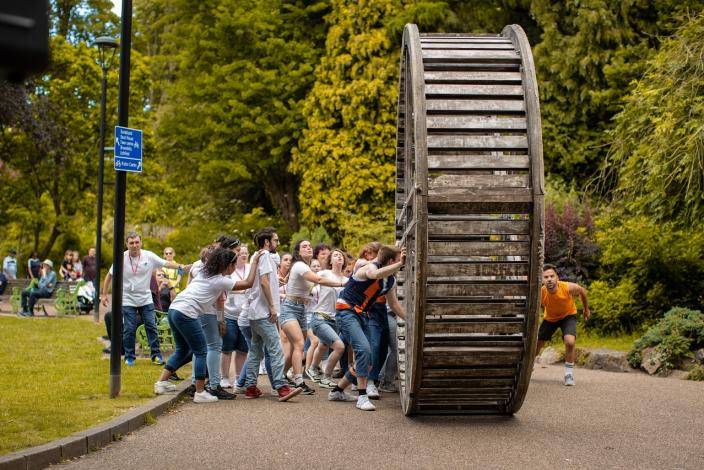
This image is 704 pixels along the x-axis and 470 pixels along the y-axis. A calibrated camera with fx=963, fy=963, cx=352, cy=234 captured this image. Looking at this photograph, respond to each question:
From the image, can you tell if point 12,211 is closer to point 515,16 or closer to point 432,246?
point 515,16

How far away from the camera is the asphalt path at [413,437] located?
745 centimetres

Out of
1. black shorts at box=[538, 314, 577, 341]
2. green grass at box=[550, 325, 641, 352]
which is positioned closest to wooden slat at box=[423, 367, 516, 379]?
black shorts at box=[538, 314, 577, 341]

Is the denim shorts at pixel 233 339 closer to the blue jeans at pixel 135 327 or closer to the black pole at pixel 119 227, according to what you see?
the black pole at pixel 119 227

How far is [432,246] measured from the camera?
9.25m

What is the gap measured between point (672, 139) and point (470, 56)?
20.0 ft

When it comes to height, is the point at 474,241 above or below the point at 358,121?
below

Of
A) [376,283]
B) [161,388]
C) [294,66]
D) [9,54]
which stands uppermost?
[294,66]

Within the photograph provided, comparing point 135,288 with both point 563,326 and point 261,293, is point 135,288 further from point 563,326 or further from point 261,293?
point 563,326

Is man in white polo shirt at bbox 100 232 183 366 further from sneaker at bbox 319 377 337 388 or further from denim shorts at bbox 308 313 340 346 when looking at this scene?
sneaker at bbox 319 377 337 388

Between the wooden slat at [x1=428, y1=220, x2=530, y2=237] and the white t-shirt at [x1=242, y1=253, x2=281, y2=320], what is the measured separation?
2.57 metres

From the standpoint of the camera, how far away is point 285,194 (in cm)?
3259

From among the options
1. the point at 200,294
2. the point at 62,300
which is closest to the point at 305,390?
the point at 200,294

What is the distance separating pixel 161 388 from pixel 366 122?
17.9 m

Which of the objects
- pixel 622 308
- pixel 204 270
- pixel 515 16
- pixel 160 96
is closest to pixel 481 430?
pixel 204 270
